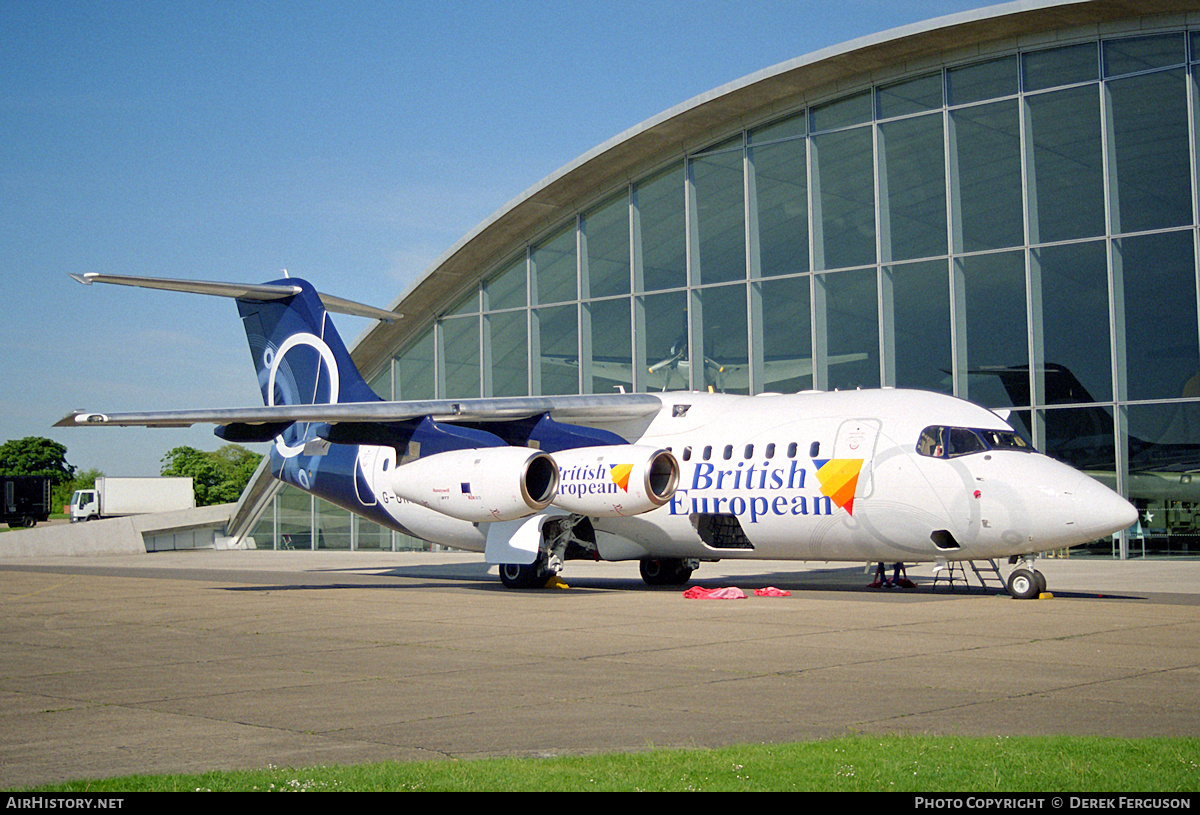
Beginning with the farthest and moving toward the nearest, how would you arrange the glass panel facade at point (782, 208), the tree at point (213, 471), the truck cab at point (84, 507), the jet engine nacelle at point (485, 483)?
the tree at point (213, 471), the truck cab at point (84, 507), the glass panel facade at point (782, 208), the jet engine nacelle at point (485, 483)

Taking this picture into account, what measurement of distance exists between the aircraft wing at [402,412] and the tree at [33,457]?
117194 mm

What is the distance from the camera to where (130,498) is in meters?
62.9

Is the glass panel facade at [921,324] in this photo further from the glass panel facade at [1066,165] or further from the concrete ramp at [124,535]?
the concrete ramp at [124,535]

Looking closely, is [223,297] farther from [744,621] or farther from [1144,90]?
[1144,90]

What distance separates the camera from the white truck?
62531 mm

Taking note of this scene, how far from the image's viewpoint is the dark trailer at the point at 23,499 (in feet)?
198

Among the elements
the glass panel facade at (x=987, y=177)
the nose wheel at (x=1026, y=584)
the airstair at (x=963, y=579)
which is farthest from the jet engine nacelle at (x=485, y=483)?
the glass panel facade at (x=987, y=177)

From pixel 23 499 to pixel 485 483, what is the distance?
51.4 metres

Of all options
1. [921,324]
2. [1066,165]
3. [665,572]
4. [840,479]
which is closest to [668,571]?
[665,572]

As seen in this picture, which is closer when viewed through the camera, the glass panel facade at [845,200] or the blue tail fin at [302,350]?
the blue tail fin at [302,350]

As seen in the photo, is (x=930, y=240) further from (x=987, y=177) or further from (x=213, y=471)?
(x=213, y=471)

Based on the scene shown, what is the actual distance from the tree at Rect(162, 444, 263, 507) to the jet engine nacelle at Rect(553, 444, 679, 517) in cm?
9903

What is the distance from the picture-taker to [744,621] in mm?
13805

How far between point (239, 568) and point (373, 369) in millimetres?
10405
